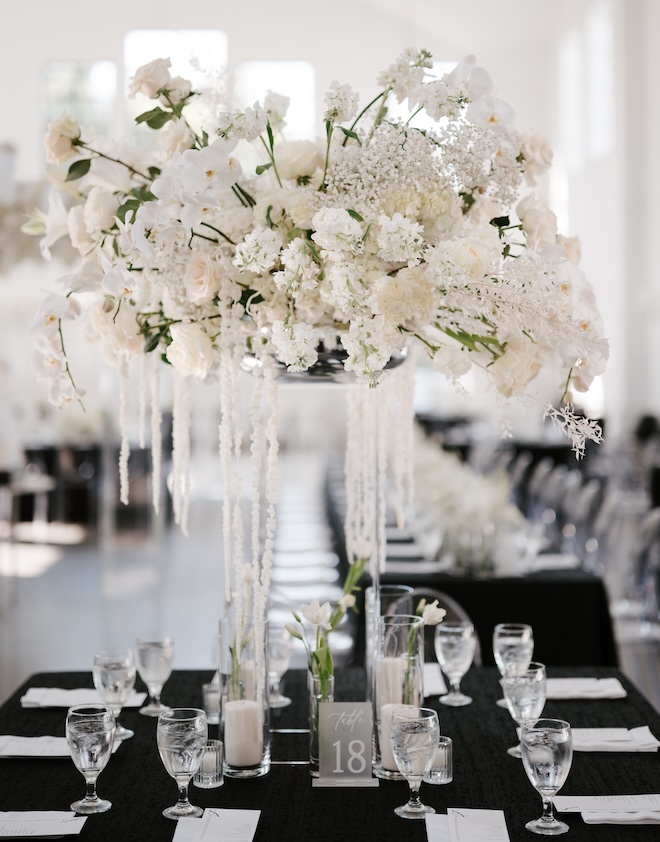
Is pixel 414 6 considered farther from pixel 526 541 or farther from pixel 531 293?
pixel 531 293

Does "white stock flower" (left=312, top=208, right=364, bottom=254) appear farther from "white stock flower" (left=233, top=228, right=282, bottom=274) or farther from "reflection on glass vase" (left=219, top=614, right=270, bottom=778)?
"reflection on glass vase" (left=219, top=614, right=270, bottom=778)

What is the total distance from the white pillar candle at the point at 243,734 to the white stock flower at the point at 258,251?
75 centimetres

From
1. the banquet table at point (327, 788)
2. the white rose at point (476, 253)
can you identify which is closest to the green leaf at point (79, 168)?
the white rose at point (476, 253)

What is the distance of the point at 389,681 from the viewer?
77.6 inches

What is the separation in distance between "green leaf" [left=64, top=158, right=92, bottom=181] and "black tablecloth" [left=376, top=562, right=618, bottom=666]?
8.06 feet

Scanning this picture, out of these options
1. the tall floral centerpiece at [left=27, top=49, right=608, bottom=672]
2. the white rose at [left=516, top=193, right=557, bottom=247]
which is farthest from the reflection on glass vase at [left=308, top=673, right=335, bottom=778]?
the white rose at [left=516, top=193, right=557, bottom=247]

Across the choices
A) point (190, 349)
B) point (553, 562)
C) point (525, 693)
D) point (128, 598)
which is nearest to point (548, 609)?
point (553, 562)

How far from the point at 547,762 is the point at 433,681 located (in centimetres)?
86

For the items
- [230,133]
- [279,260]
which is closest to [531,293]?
[279,260]

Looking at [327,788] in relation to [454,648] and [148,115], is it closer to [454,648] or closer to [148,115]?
[454,648]

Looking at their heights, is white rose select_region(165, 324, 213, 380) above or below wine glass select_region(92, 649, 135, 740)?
above

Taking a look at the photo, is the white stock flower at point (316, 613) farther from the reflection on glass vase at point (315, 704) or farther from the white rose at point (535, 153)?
the white rose at point (535, 153)

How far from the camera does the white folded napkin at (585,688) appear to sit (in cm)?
241

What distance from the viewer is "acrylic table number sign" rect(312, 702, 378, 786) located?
1863mm
